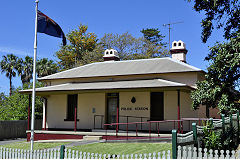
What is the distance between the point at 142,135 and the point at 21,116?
13202 millimetres

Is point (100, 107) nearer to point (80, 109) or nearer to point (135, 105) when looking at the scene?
point (80, 109)

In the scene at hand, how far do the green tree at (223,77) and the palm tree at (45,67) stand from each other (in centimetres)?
3044

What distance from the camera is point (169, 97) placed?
18.2 metres

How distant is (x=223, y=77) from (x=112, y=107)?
9.32 meters

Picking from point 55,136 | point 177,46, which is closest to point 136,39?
point 177,46

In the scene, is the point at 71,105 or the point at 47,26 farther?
the point at 71,105

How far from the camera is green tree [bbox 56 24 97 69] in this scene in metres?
41.2

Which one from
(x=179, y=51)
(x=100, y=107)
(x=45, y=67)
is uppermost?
(x=45, y=67)

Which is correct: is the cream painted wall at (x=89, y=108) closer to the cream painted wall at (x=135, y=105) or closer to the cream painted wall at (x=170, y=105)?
the cream painted wall at (x=135, y=105)

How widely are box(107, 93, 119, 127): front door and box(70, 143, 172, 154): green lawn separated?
5291 millimetres

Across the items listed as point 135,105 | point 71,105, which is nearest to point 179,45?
point 135,105

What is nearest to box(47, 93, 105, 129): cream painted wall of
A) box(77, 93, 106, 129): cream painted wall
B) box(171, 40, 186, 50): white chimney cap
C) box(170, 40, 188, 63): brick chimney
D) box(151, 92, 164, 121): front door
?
box(77, 93, 106, 129): cream painted wall

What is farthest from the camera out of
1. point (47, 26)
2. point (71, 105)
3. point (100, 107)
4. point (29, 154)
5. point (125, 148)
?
point (71, 105)

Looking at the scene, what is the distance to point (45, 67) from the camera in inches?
1610
